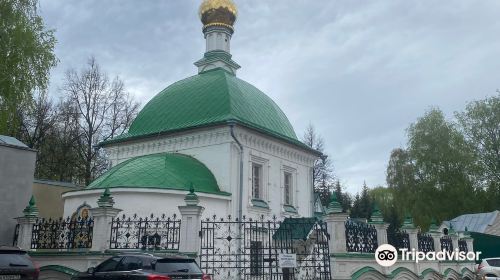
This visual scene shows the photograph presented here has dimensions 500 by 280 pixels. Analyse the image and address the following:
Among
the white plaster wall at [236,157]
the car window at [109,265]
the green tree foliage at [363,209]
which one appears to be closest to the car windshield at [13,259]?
the car window at [109,265]

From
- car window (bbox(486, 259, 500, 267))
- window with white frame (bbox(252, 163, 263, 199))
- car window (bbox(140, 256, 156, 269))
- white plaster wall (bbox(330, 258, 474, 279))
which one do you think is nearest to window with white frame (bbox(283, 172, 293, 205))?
window with white frame (bbox(252, 163, 263, 199))

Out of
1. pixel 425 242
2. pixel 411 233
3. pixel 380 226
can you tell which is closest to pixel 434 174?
pixel 425 242

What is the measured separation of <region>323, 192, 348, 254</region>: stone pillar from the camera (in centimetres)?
1049

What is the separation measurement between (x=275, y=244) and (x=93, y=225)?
3957 mm

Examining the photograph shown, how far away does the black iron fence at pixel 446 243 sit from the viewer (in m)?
15.1

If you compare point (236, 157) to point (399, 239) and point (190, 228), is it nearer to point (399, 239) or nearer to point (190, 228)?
point (399, 239)

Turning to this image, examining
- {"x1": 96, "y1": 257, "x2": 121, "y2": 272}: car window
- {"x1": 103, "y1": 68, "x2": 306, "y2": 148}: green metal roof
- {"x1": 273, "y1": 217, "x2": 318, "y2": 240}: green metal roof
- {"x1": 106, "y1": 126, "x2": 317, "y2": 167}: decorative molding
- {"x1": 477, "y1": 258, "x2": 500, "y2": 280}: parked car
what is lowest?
{"x1": 477, "y1": 258, "x2": 500, "y2": 280}: parked car

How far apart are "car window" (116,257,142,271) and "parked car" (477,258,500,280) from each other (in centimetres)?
1190

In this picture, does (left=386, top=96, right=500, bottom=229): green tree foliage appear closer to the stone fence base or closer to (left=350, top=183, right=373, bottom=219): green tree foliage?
(left=350, top=183, right=373, bottom=219): green tree foliage

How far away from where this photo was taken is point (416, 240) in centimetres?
1325

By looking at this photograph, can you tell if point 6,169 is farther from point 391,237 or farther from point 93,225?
point 391,237

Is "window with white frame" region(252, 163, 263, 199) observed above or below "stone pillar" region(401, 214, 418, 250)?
above

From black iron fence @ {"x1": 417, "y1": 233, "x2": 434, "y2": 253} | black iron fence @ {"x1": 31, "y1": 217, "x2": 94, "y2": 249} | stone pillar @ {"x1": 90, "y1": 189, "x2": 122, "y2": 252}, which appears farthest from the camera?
black iron fence @ {"x1": 417, "y1": 233, "x2": 434, "y2": 253}

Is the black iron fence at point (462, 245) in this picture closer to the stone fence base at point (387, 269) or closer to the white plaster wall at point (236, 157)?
the stone fence base at point (387, 269)
